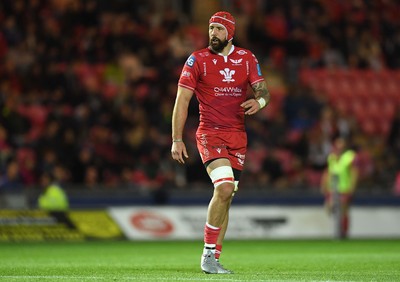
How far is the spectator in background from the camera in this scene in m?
20.0

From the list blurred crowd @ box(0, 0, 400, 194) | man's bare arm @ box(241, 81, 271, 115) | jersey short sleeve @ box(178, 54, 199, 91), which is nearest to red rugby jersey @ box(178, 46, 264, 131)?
jersey short sleeve @ box(178, 54, 199, 91)

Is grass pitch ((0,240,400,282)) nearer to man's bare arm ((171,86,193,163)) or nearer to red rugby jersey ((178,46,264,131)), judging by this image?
man's bare arm ((171,86,193,163))

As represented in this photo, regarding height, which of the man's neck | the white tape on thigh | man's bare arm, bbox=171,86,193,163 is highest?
the man's neck

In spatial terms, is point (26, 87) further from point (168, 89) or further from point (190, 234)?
point (190, 234)

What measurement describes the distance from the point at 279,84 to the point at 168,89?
4038mm

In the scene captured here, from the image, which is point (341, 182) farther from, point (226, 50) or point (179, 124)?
point (179, 124)

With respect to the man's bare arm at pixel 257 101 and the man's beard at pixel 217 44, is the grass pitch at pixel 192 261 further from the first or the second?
the man's beard at pixel 217 44

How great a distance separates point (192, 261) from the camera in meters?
12.3

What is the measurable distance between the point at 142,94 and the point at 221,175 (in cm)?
1280

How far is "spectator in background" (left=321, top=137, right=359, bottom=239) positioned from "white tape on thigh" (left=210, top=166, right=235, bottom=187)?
10.5 m

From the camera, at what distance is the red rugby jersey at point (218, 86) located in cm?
996

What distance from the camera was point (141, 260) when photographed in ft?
40.8

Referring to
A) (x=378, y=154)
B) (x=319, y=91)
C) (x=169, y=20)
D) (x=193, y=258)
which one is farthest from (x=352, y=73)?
(x=193, y=258)

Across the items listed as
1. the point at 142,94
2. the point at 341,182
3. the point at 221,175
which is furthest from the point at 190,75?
the point at 142,94
